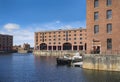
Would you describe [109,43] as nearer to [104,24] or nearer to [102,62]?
[104,24]

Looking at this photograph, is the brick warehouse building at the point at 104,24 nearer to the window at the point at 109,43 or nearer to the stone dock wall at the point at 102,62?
the window at the point at 109,43

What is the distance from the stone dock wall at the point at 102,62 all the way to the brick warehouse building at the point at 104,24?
13.7 feet

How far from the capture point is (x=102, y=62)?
Result: 55969mm

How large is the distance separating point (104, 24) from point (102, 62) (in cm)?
1031

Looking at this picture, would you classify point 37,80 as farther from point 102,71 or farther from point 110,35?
point 110,35

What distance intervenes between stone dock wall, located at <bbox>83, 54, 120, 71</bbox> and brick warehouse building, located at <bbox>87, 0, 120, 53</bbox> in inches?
165

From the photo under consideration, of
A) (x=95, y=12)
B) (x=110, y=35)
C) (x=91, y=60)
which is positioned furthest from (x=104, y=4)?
(x=91, y=60)

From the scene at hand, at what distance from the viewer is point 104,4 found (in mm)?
61781

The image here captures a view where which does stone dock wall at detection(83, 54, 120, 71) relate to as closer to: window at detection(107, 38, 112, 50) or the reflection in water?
the reflection in water

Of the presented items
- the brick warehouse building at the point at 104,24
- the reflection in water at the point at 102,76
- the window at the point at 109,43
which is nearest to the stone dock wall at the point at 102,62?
the reflection in water at the point at 102,76

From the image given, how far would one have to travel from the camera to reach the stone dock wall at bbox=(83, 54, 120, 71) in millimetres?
53875

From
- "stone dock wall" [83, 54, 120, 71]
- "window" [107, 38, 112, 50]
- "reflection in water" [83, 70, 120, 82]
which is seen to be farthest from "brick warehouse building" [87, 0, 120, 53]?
"reflection in water" [83, 70, 120, 82]

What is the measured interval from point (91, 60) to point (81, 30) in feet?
460

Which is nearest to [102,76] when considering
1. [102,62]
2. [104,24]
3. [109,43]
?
[102,62]
